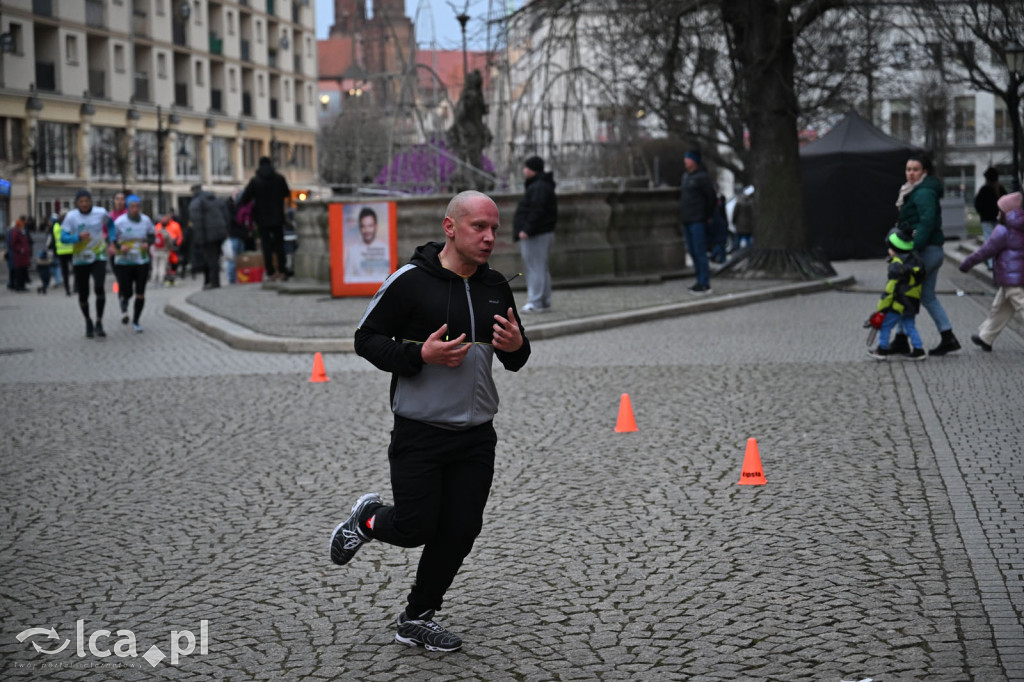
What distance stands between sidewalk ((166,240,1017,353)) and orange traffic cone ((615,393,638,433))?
5.87 metres

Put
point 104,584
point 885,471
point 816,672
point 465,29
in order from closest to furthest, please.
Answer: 1. point 816,672
2. point 104,584
3. point 885,471
4. point 465,29

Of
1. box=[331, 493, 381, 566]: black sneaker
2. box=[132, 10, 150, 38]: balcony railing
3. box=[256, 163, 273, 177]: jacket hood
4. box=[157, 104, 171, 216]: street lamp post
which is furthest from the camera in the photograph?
box=[132, 10, 150, 38]: balcony railing

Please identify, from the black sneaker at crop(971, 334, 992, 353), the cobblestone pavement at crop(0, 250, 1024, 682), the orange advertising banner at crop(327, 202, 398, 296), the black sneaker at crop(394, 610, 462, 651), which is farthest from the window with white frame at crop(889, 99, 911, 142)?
the black sneaker at crop(394, 610, 462, 651)

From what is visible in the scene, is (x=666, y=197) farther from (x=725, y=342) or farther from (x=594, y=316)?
(x=725, y=342)

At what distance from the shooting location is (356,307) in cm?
1952

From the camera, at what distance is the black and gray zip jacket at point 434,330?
5.07 metres

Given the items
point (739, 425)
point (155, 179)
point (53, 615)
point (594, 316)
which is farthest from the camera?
point (155, 179)

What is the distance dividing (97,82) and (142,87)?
12.5ft

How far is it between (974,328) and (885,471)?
26.7ft

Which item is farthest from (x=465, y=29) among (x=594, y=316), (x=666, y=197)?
(x=594, y=316)

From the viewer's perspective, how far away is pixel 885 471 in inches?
311

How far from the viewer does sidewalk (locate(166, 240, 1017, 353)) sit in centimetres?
1582

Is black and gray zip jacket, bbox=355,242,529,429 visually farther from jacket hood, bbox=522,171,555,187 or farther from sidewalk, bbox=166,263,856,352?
jacket hood, bbox=522,171,555,187

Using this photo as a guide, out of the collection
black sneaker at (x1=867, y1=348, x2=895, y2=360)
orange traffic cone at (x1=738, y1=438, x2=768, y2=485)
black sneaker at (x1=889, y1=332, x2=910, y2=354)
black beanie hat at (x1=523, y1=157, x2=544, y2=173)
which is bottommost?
orange traffic cone at (x1=738, y1=438, x2=768, y2=485)
